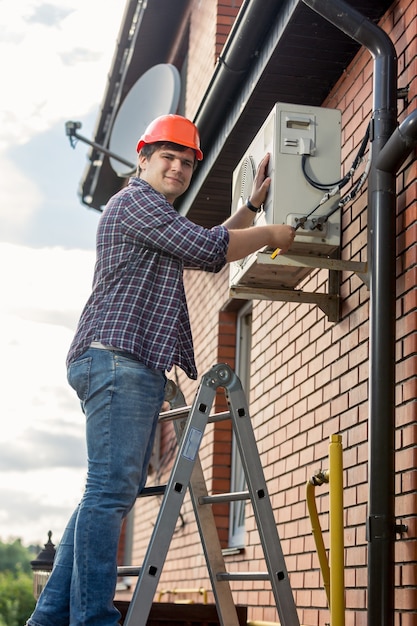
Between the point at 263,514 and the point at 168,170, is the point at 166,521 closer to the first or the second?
the point at 263,514

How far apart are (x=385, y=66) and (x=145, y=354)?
1.57 m

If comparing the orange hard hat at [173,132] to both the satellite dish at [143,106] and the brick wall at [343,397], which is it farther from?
the satellite dish at [143,106]

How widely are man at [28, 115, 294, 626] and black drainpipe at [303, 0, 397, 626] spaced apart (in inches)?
15.0

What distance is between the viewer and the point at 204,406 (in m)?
3.49

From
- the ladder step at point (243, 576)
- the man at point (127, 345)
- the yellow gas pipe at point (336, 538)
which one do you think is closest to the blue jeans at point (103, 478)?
the man at point (127, 345)

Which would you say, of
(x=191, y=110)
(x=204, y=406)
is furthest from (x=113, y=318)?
(x=191, y=110)

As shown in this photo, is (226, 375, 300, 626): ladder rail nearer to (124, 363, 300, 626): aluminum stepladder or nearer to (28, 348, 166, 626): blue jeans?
(124, 363, 300, 626): aluminum stepladder

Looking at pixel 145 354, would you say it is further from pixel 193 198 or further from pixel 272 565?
pixel 193 198

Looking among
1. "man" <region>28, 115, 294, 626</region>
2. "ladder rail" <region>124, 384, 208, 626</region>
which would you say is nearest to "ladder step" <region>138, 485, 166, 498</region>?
"man" <region>28, 115, 294, 626</region>

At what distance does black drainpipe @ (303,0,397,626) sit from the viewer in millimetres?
3428

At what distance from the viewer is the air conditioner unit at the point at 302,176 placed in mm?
3986

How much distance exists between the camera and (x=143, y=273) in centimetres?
351

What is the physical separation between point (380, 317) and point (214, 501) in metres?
0.98

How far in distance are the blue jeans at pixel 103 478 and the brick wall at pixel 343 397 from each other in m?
0.99
